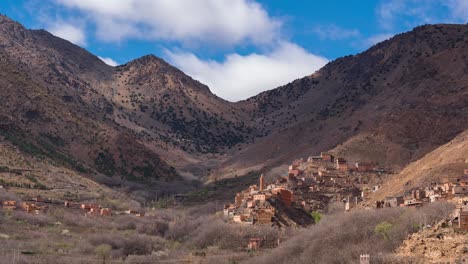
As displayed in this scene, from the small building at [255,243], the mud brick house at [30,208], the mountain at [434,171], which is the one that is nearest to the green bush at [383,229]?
the small building at [255,243]

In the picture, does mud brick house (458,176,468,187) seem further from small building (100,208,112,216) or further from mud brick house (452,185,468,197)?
small building (100,208,112,216)

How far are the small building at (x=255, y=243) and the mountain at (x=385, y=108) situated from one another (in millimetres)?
25090

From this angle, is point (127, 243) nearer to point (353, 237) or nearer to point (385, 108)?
point (353, 237)

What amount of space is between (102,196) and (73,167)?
12460mm

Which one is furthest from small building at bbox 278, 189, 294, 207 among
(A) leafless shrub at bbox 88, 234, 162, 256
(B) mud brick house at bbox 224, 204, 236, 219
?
(A) leafless shrub at bbox 88, 234, 162, 256

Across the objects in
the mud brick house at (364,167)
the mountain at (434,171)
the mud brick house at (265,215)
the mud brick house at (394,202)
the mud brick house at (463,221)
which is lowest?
the mud brick house at (463,221)

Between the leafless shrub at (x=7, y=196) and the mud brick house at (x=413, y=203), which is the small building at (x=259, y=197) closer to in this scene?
the mud brick house at (x=413, y=203)

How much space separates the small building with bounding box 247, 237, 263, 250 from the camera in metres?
49.4

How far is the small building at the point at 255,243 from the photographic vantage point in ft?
162

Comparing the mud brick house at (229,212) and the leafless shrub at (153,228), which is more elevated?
the mud brick house at (229,212)

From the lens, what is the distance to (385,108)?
96000 mm

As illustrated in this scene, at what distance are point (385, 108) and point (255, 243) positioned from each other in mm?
50380

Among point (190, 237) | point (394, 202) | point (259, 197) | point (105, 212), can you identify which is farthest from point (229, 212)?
point (394, 202)

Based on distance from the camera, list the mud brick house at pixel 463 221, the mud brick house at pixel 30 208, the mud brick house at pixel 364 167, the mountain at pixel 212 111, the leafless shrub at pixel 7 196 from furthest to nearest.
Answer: the mountain at pixel 212 111 < the mud brick house at pixel 364 167 < the leafless shrub at pixel 7 196 < the mud brick house at pixel 30 208 < the mud brick house at pixel 463 221
